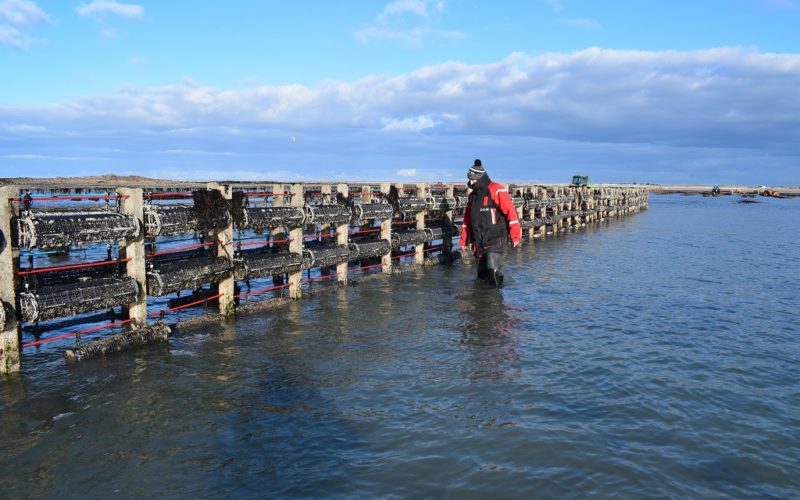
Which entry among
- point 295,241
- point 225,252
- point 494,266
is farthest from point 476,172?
point 225,252

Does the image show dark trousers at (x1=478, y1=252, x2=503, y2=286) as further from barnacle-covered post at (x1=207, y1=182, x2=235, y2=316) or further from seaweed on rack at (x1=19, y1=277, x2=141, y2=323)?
seaweed on rack at (x1=19, y1=277, x2=141, y2=323)

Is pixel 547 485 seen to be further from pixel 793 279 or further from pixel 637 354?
pixel 793 279

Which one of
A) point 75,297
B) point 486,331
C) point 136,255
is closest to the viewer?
point 75,297

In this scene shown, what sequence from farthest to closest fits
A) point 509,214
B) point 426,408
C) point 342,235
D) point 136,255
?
point 342,235 < point 509,214 < point 136,255 < point 426,408

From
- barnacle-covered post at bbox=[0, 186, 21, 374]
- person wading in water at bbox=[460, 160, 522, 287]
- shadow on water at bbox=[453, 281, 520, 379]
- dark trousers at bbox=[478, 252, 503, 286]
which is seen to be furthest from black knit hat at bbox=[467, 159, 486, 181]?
barnacle-covered post at bbox=[0, 186, 21, 374]

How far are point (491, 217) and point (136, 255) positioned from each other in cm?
732

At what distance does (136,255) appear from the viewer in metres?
8.29

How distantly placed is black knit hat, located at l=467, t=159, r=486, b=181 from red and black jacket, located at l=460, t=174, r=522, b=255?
8 cm

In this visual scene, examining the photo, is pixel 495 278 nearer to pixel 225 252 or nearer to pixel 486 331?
pixel 486 331

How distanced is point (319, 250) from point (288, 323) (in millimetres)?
3095

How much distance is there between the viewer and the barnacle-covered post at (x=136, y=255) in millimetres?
8219

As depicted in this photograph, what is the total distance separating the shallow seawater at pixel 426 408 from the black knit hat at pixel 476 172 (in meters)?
3.19

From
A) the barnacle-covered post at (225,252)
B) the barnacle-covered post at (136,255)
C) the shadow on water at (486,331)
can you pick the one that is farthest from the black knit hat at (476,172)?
the barnacle-covered post at (136,255)

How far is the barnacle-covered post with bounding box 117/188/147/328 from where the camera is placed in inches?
324
